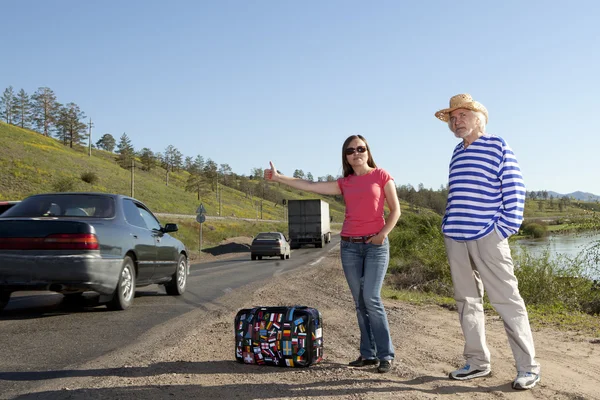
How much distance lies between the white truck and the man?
129 feet

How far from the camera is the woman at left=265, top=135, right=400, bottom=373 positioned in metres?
4.73

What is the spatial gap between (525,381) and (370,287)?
1.37 m

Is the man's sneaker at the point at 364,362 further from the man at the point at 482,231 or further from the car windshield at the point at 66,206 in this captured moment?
the car windshield at the point at 66,206

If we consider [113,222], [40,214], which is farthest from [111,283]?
[40,214]

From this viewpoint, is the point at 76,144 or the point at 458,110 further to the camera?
the point at 76,144

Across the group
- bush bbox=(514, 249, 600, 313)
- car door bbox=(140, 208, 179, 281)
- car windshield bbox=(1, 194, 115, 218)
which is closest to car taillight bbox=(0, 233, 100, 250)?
car windshield bbox=(1, 194, 115, 218)

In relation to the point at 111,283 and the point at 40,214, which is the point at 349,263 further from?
the point at 40,214

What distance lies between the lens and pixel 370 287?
187 inches

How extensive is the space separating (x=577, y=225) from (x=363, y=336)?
364 inches

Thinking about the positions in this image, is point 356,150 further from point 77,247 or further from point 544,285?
point 544,285

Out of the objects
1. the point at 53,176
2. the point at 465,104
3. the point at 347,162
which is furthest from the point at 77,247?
the point at 53,176

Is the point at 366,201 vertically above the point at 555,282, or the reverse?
A: the point at 366,201

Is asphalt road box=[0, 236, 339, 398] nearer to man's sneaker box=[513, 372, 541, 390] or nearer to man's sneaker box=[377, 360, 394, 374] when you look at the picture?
man's sneaker box=[377, 360, 394, 374]

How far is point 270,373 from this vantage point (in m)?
4.61
